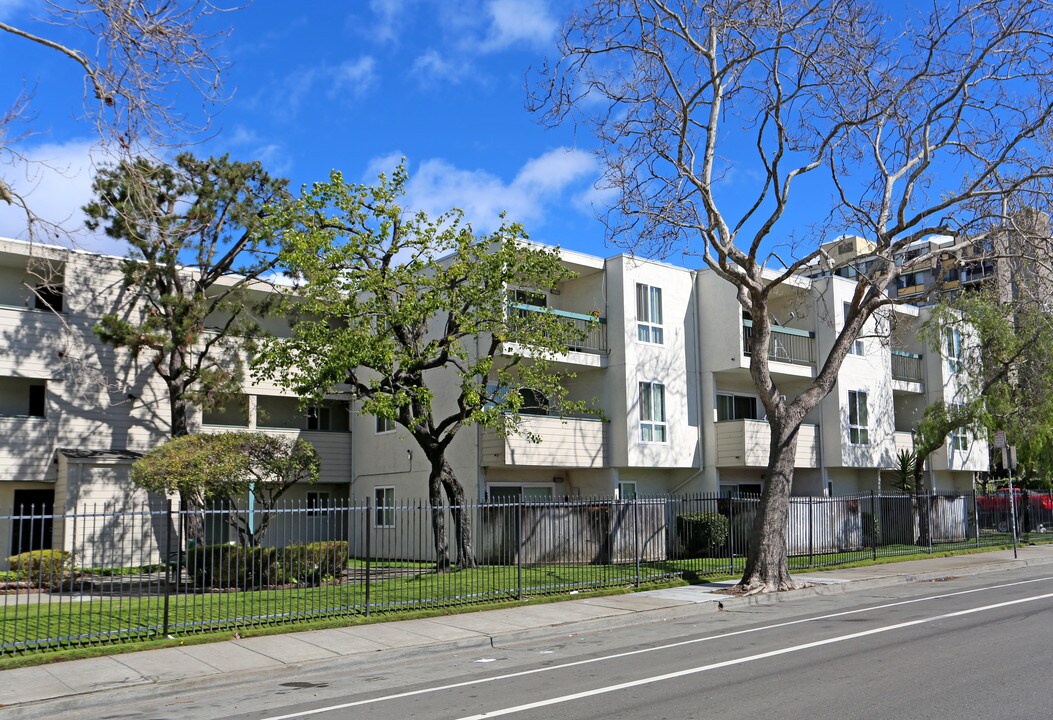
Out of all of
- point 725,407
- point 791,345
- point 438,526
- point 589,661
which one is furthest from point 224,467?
point 791,345

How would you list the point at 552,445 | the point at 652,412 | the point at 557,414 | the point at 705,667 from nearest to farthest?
the point at 705,667
the point at 552,445
the point at 557,414
the point at 652,412

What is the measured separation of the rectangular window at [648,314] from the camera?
2950 cm

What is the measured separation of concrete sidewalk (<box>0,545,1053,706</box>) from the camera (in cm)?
1094

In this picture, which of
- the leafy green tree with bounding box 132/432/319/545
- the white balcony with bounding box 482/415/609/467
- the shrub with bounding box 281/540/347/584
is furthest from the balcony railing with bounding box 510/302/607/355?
the shrub with bounding box 281/540/347/584

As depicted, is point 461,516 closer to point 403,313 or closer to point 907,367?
point 403,313

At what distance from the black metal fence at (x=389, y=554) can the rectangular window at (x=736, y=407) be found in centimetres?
489

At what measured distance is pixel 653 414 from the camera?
96.0ft

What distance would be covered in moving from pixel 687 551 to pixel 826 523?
4398mm

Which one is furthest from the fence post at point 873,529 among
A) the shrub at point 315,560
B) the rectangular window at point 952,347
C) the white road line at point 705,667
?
the shrub at point 315,560

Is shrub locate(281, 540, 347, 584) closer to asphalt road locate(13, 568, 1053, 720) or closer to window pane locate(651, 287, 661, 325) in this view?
asphalt road locate(13, 568, 1053, 720)

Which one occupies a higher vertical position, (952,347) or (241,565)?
(952,347)

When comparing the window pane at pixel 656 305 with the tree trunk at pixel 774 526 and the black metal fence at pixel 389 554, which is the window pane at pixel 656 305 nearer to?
the black metal fence at pixel 389 554

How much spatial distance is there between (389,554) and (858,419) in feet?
60.2

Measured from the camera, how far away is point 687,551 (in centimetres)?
2745
